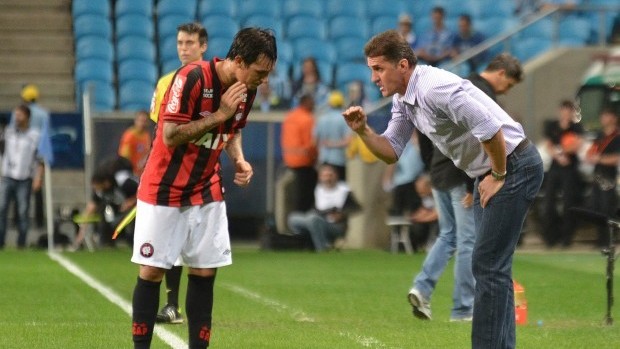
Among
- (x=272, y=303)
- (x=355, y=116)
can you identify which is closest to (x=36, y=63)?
(x=272, y=303)

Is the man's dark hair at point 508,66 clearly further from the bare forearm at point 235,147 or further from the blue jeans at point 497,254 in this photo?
the blue jeans at point 497,254

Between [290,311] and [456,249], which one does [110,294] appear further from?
[456,249]

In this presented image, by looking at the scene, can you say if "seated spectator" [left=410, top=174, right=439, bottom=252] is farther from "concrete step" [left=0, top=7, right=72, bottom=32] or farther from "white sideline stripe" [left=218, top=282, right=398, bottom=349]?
"concrete step" [left=0, top=7, right=72, bottom=32]

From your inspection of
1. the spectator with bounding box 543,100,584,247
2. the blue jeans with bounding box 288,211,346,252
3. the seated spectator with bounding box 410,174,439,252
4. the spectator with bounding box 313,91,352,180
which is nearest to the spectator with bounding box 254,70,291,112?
the spectator with bounding box 313,91,352,180

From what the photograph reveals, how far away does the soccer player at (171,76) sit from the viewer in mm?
10250

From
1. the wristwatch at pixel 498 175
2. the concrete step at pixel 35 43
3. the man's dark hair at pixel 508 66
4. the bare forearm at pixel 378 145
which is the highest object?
the man's dark hair at pixel 508 66

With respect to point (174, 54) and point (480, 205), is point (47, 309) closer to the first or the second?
point (480, 205)

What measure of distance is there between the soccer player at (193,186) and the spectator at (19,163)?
13.1m

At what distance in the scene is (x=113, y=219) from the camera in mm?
20875

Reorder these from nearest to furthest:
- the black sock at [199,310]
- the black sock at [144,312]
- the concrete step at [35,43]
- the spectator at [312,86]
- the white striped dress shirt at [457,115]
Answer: the white striped dress shirt at [457,115]
the black sock at [144,312]
the black sock at [199,310]
the spectator at [312,86]
the concrete step at [35,43]

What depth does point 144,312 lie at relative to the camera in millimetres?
8094

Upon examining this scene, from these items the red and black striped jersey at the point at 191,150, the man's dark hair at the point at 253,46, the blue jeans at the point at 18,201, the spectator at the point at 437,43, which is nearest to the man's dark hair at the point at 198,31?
the red and black striped jersey at the point at 191,150

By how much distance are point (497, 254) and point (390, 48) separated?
1.24 meters

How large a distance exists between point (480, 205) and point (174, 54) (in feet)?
59.5
